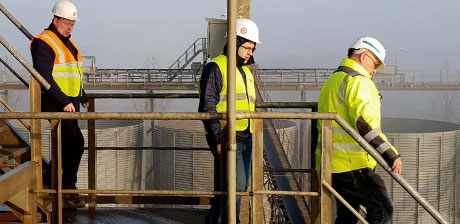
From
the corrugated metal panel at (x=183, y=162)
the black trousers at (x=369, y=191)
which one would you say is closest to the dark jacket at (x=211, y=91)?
the black trousers at (x=369, y=191)

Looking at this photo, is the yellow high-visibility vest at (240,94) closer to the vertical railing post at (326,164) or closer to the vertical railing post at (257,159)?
the vertical railing post at (257,159)

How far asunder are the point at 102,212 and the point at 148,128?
51.9ft

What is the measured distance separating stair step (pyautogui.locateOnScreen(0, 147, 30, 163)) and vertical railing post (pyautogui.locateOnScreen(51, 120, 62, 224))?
0.55 m

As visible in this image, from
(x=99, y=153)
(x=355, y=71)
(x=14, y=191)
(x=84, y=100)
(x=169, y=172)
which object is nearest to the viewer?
(x=14, y=191)

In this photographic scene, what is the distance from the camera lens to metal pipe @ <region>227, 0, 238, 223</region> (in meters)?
2.66

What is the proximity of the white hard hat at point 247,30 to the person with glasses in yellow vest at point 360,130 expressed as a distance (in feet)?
2.22

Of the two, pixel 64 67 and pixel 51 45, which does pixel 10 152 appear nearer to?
pixel 64 67

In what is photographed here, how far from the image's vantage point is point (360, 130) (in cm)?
315

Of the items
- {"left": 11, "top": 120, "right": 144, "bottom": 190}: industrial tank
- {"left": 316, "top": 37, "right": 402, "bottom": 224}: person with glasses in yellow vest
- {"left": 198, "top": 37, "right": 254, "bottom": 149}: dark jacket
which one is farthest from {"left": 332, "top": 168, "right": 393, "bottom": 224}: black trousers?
{"left": 11, "top": 120, "right": 144, "bottom": 190}: industrial tank

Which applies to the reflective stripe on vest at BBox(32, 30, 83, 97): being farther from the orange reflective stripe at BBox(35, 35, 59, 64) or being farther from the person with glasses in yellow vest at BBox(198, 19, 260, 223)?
the person with glasses in yellow vest at BBox(198, 19, 260, 223)

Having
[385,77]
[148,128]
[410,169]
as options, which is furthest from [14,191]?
[385,77]

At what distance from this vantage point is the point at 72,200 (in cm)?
446

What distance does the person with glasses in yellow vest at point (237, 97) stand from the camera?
3.35 m

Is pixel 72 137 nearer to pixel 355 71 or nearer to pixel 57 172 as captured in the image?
pixel 57 172
